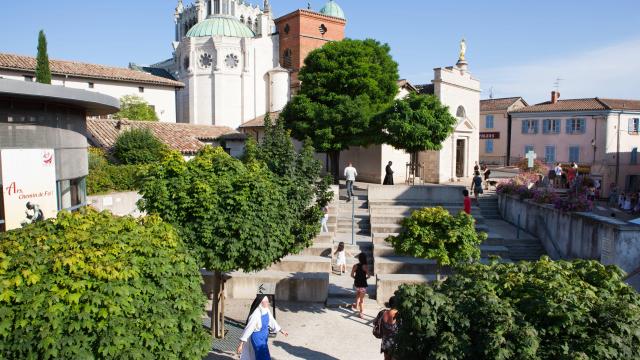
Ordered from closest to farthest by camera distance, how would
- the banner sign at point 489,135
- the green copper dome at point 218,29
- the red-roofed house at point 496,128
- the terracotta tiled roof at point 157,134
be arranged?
1. the terracotta tiled roof at point 157,134
2. the red-roofed house at point 496,128
3. the banner sign at point 489,135
4. the green copper dome at point 218,29

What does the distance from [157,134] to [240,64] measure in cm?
2701

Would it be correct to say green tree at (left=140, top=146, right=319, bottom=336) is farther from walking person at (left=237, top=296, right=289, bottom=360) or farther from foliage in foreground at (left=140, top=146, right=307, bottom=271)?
walking person at (left=237, top=296, right=289, bottom=360)

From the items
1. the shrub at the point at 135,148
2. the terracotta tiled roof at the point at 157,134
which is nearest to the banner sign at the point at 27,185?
the shrub at the point at 135,148

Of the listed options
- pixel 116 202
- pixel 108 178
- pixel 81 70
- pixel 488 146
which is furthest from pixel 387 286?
pixel 488 146

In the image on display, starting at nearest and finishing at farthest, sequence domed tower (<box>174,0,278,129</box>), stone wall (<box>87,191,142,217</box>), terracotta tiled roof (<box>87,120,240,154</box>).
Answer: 1. stone wall (<box>87,191,142,217</box>)
2. terracotta tiled roof (<box>87,120,240,154</box>)
3. domed tower (<box>174,0,278,129</box>)

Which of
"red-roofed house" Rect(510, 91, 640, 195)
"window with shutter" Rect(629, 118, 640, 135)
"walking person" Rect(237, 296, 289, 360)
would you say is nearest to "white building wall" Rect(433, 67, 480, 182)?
"red-roofed house" Rect(510, 91, 640, 195)

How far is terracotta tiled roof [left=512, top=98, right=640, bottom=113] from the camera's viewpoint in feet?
129

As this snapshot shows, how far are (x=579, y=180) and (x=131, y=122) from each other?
22.9 m

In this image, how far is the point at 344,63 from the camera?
27453 mm

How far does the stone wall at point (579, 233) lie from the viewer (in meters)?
13.1

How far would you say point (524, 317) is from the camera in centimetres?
490

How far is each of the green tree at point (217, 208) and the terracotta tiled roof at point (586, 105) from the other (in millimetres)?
38251

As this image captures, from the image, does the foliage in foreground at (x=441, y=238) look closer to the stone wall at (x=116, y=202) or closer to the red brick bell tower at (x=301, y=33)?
the stone wall at (x=116, y=202)

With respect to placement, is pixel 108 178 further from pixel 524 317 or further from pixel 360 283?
pixel 524 317
